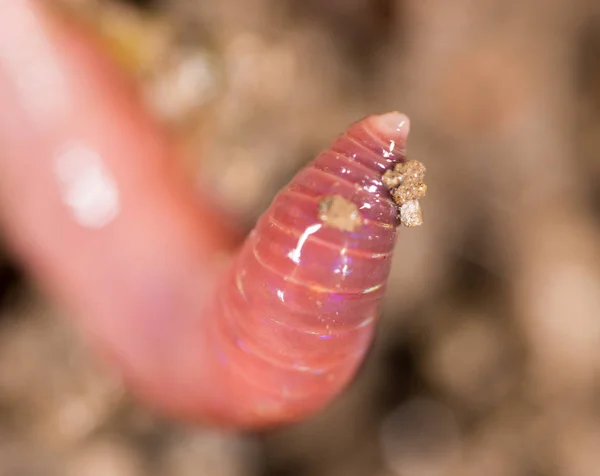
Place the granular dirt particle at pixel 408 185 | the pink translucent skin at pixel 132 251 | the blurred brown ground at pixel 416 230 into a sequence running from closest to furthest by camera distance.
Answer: the granular dirt particle at pixel 408 185 < the pink translucent skin at pixel 132 251 < the blurred brown ground at pixel 416 230

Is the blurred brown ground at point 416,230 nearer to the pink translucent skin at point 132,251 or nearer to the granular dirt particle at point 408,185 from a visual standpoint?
the pink translucent skin at point 132,251

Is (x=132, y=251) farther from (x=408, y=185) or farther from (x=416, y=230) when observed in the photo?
(x=408, y=185)

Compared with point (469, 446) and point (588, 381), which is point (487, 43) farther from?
point (469, 446)

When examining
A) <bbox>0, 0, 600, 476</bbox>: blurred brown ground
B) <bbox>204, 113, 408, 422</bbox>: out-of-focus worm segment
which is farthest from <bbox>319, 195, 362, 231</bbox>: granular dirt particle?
<bbox>0, 0, 600, 476</bbox>: blurred brown ground

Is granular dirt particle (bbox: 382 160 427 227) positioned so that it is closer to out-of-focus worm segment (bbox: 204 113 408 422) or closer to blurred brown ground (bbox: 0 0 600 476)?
out-of-focus worm segment (bbox: 204 113 408 422)

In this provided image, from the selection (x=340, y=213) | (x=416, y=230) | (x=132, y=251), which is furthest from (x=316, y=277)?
(x=416, y=230)

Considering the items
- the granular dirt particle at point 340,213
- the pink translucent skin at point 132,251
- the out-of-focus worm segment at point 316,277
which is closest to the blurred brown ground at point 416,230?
the pink translucent skin at point 132,251
